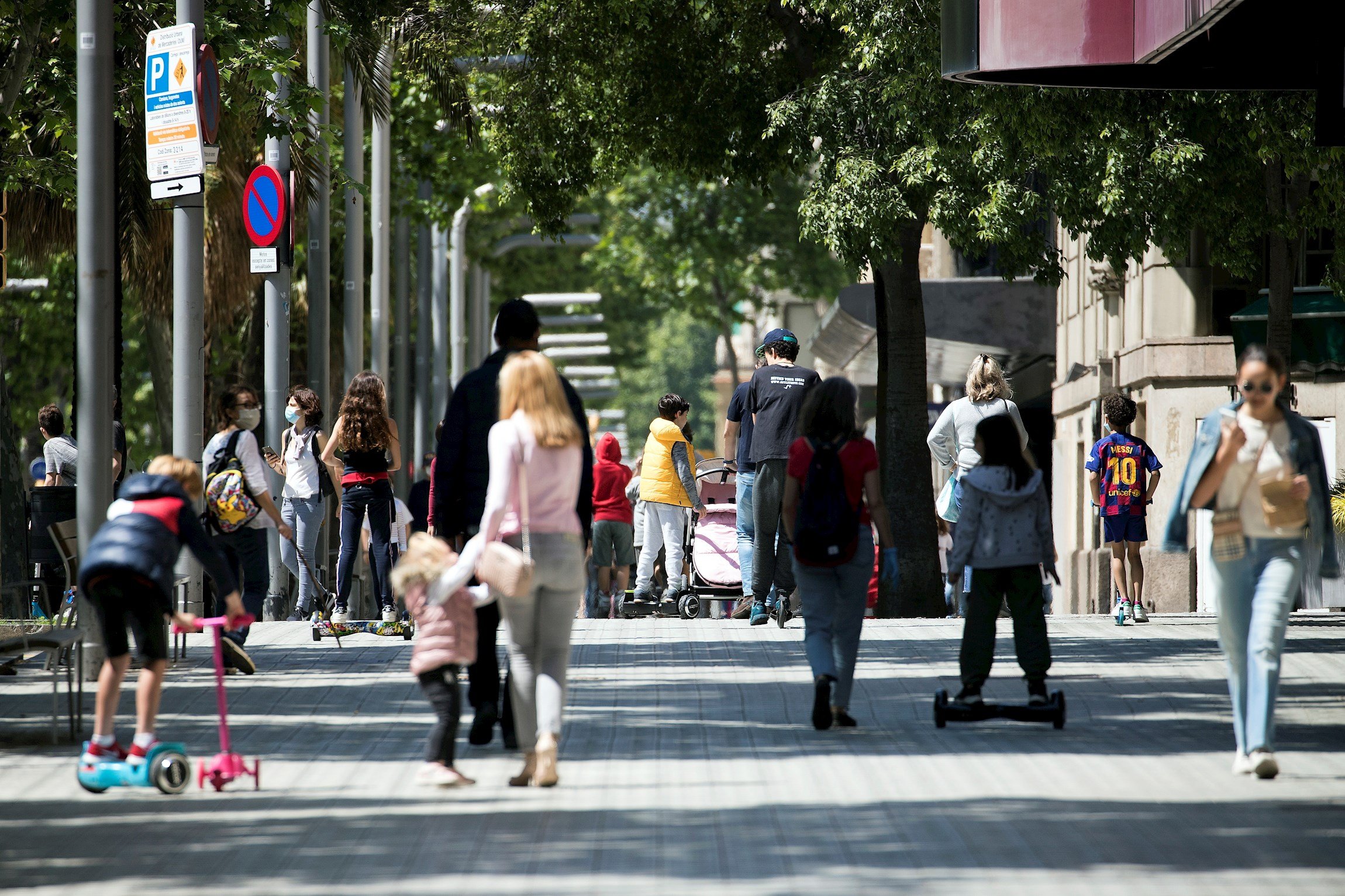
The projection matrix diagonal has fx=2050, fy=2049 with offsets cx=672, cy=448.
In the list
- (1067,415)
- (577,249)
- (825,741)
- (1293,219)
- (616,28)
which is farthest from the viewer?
(577,249)

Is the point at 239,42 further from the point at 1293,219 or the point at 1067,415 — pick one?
the point at 1067,415

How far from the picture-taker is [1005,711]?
29.7 ft

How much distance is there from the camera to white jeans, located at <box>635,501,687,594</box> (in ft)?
55.7

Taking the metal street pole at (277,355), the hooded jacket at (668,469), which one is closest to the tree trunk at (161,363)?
the metal street pole at (277,355)

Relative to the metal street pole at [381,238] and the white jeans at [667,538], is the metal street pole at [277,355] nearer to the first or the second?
the white jeans at [667,538]

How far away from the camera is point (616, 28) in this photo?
19.4m

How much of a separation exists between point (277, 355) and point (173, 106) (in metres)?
6.74

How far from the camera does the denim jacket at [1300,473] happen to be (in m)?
7.86

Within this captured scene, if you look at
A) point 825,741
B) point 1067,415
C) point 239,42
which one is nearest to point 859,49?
point 239,42

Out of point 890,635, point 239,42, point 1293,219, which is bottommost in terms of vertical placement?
point 890,635

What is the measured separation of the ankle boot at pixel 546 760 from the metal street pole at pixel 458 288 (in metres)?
30.8

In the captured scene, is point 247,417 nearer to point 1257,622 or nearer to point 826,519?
point 826,519

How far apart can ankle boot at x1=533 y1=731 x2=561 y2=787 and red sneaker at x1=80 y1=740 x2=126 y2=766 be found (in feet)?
5.14

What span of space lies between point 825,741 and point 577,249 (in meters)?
47.8
